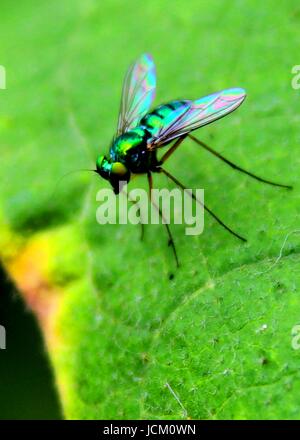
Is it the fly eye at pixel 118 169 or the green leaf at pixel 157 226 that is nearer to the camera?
the green leaf at pixel 157 226

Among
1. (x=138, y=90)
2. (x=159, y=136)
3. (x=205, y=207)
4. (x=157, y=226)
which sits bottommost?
(x=157, y=226)

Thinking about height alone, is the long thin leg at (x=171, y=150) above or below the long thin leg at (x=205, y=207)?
above

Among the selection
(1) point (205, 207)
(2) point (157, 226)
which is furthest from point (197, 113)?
(2) point (157, 226)

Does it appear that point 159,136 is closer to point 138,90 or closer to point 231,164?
point 231,164

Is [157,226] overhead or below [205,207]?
below

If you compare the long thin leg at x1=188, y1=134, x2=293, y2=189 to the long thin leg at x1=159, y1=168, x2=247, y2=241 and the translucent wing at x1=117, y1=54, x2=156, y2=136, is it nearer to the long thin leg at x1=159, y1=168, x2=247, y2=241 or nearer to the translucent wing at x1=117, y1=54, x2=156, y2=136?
the long thin leg at x1=159, y1=168, x2=247, y2=241

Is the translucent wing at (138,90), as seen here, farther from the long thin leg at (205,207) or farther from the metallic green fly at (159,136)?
the long thin leg at (205,207)

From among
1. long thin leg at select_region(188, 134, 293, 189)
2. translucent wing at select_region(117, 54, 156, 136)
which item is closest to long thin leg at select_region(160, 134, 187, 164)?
long thin leg at select_region(188, 134, 293, 189)

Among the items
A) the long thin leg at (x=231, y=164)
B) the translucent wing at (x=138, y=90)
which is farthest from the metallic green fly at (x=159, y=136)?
the translucent wing at (x=138, y=90)
